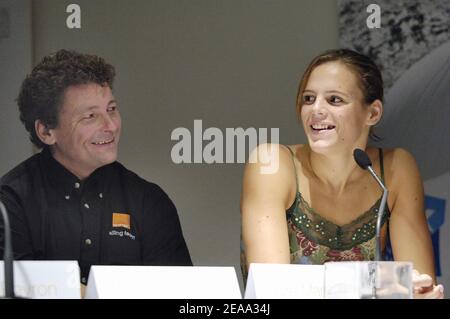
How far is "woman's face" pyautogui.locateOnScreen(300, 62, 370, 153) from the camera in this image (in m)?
6.02

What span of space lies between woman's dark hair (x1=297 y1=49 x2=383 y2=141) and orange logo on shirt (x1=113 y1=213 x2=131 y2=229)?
3.11 ft

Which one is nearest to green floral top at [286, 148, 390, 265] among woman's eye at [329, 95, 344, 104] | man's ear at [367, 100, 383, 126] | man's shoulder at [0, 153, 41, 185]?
man's ear at [367, 100, 383, 126]

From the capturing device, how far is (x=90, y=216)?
5.95m

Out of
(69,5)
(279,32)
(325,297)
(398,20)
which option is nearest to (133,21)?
(69,5)

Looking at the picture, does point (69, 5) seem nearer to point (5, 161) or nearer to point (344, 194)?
point (5, 161)

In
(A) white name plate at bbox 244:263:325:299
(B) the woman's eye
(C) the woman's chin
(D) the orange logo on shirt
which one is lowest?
(A) white name plate at bbox 244:263:325:299

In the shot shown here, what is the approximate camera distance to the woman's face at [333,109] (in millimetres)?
6016

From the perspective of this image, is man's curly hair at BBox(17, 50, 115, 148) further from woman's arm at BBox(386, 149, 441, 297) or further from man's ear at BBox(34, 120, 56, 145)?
woman's arm at BBox(386, 149, 441, 297)

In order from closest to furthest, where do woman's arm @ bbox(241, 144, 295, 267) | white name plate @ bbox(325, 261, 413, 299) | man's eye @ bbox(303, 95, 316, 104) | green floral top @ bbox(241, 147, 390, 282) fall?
white name plate @ bbox(325, 261, 413, 299) → woman's arm @ bbox(241, 144, 295, 267) → green floral top @ bbox(241, 147, 390, 282) → man's eye @ bbox(303, 95, 316, 104)

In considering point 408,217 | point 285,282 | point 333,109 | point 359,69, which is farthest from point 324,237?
point 285,282

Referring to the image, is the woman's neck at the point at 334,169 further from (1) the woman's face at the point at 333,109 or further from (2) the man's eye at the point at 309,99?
(2) the man's eye at the point at 309,99

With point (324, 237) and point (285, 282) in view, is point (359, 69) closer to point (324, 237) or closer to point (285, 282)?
point (324, 237)

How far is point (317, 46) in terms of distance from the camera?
20.2 feet

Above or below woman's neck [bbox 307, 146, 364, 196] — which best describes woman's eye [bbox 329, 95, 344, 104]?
above
